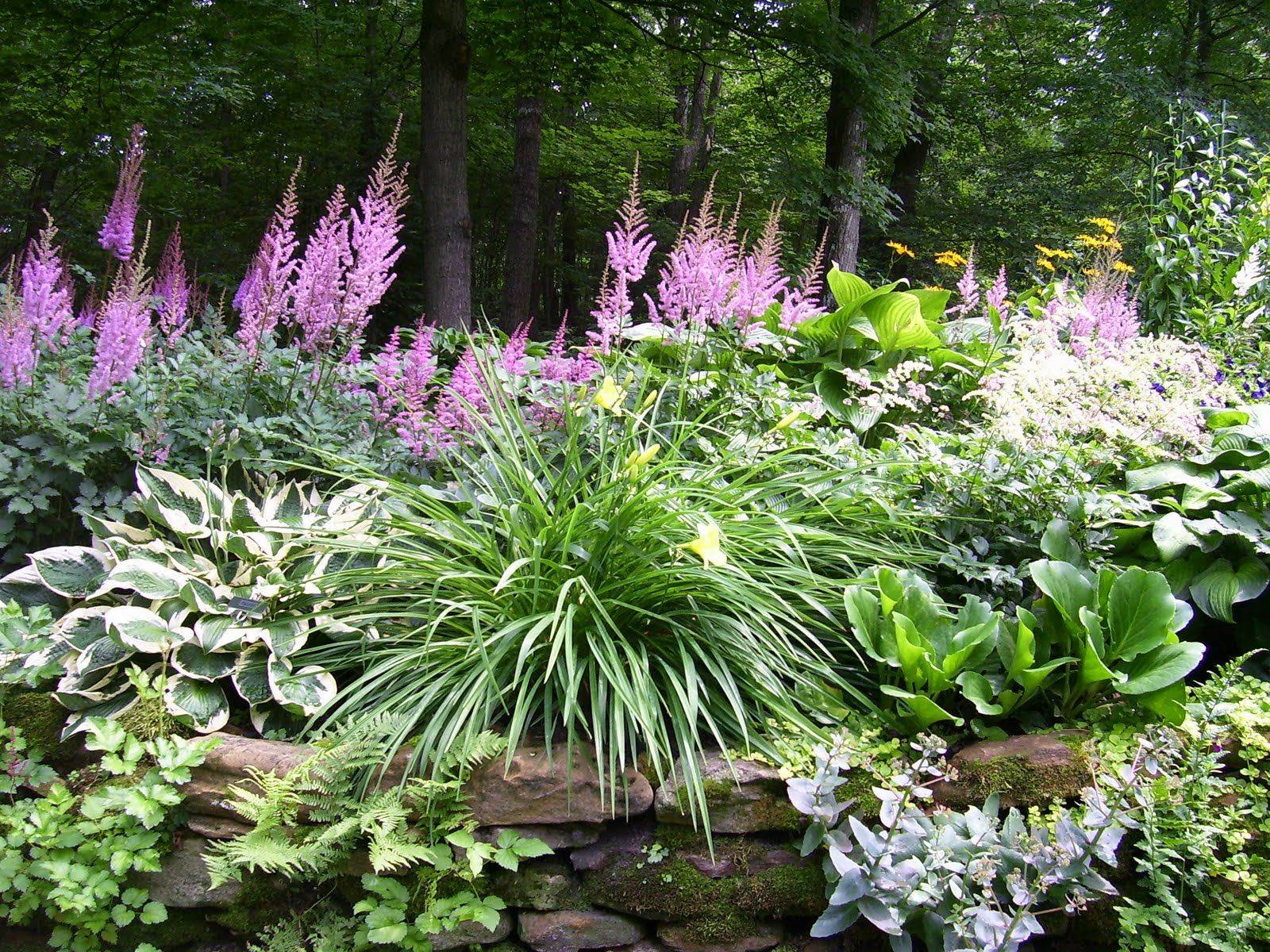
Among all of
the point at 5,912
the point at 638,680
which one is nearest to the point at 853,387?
the point at 638,680

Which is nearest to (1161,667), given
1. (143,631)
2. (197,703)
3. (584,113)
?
(197,703)

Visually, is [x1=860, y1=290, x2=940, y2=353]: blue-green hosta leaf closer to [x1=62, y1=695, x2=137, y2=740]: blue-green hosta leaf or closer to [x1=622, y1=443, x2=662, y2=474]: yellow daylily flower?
[x1=622, y1=443, x2=662, y2=474]: yellow daylily flower

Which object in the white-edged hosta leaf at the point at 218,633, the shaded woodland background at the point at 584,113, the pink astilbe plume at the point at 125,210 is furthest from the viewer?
the shaded woodland background at the point at 584,113

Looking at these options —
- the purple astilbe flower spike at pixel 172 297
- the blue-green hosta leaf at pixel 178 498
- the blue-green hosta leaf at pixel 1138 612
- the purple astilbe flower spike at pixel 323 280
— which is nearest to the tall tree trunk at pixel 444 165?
the purple astilbe flower spike at pixel 172 297

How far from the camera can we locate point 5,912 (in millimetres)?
1852

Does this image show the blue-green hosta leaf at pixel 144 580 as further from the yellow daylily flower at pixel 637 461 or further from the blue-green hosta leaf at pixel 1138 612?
the blue-green hosta leaf at pixel 1138 612

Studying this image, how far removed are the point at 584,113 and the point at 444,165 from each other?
739cm

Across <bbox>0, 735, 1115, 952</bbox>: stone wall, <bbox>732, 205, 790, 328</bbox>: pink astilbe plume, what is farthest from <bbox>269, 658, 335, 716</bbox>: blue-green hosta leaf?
<bbox>732, 205, 790, 328</bbox>: pink astilbe plume

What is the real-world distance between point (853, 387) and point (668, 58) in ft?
18.1

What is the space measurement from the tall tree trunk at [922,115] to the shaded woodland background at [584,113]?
0.04 meters

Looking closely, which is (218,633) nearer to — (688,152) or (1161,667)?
(1161,667)

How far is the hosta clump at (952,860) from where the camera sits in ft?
5.39

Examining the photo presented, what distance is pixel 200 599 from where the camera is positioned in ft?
7.25

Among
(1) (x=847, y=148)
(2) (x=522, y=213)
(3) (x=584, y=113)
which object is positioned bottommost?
(2) (x=522, y=213)
